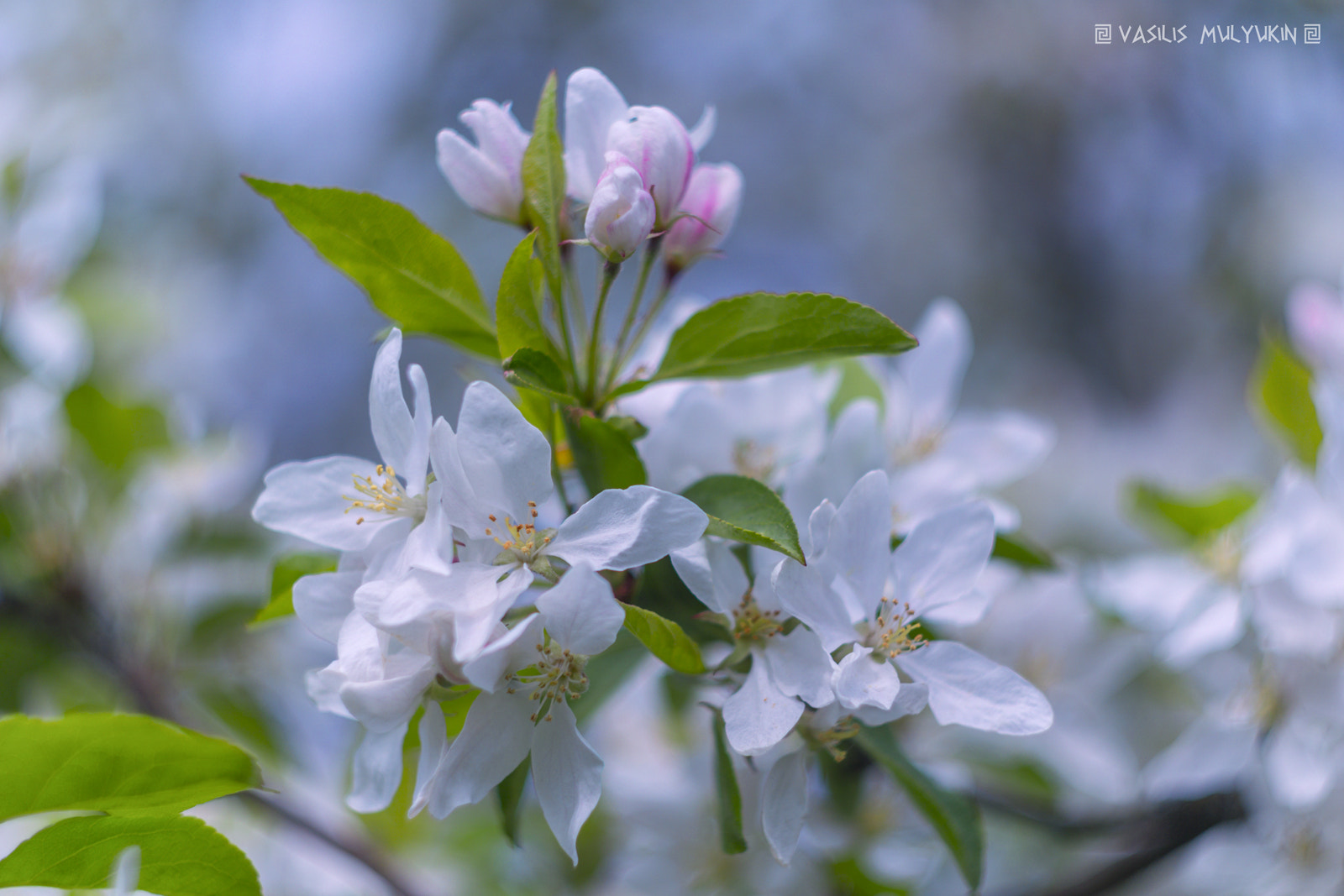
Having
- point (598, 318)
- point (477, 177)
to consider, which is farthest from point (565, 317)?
point (477, 177)

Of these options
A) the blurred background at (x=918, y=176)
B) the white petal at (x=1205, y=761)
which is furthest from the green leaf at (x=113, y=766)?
the blurred background at (x=918, y=176)

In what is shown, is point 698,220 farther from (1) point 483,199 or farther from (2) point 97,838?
(2) point 97,838

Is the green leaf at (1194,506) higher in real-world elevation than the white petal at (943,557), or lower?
lower

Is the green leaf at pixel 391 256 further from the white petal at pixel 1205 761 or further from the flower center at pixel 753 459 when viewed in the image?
the white petal at pixel 1205 761

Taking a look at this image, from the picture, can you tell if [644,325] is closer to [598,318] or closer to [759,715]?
[598,318]

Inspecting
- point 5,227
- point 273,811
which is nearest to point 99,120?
point 5,227

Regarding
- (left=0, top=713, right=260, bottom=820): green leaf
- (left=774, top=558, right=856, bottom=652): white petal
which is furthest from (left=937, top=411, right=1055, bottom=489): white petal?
(left=0, top=713, right=260, bottom=820): green leaf
